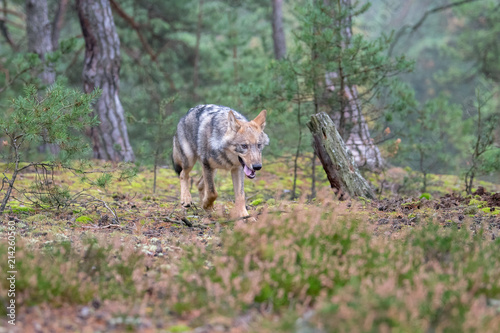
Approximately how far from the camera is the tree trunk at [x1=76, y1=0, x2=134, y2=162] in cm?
1344

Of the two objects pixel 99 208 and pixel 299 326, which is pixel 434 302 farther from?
pixel 99 208

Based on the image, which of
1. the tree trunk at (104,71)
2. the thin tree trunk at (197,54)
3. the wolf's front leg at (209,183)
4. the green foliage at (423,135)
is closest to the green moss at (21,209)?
the wolf's front leg at (209,183)

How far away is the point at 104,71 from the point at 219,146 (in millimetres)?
7476

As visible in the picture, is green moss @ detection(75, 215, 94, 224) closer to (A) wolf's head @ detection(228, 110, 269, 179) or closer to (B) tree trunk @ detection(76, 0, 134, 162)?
(A) wolf's head @ detection(228, 110, 269, 179)

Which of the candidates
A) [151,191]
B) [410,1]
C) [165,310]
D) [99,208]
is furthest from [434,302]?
[410,1]

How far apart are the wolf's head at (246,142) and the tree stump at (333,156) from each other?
146 cm

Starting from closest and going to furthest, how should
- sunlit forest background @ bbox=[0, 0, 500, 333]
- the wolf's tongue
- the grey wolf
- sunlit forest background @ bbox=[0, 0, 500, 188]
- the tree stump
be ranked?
sunlit forest background @ bbox=[0, 0, 500, 333] → the wolf's tongue → the grey wolf → the tree stump → sunlit forest background @ bbox=[0, 0, 500, 188]

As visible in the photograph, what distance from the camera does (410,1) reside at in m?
48.0

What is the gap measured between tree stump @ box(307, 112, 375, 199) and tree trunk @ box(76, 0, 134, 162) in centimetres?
668

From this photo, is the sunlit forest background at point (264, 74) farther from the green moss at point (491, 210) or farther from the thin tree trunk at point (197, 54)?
the green moss at point (491, 210)

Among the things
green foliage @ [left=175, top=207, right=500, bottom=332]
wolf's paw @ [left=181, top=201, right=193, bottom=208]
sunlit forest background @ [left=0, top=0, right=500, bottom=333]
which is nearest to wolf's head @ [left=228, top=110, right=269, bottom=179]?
sunlit forest background @ [left=0, top=0, right=500, bottom=333]

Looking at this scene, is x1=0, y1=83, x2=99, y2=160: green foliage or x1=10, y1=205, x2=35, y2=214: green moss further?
x1=10, y1=205, x2=35, y2=214: green moss

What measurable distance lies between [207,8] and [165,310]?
19.2 meters

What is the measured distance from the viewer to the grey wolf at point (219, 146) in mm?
7215
